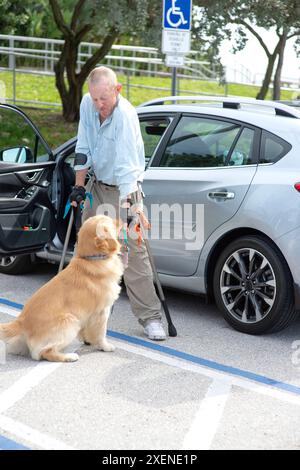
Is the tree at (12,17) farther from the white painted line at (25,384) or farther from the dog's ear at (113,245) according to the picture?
the white painted line at (25,384)

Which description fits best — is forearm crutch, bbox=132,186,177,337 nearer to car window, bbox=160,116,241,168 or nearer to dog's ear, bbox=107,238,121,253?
dog's ear, bbox=107,238,121,253

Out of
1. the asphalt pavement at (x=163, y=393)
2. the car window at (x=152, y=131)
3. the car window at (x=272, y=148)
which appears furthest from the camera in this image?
the car window at (x=152, y=131)

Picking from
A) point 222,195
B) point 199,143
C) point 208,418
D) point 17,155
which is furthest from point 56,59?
point 208,418

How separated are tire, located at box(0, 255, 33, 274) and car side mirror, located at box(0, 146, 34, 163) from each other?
3.45 ft

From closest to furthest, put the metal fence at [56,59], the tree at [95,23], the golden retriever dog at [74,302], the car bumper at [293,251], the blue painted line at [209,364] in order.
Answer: the blue painted line at [209,364] → the golden retriever dog at [74,302] → the car bumper at [293,251] → the tree at [95,23] → the metal fence at [56,59]

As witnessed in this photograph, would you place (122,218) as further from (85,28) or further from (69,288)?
(85,28)

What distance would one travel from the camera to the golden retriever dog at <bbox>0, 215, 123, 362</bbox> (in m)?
4.98

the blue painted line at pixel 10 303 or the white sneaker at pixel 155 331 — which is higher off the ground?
the white sneaker at pixel 155 331

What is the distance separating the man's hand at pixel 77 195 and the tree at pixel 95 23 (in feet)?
27.6

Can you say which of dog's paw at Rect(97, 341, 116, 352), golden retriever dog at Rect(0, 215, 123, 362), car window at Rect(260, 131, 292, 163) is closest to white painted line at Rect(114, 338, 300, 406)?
dog's paw at Rect(97, 341, 116, 352)

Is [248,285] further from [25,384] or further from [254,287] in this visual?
[25,384]

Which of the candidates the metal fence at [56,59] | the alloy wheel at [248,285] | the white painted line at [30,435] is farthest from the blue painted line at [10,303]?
the metal fence at [56,59]

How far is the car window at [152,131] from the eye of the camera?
21.1 ft
